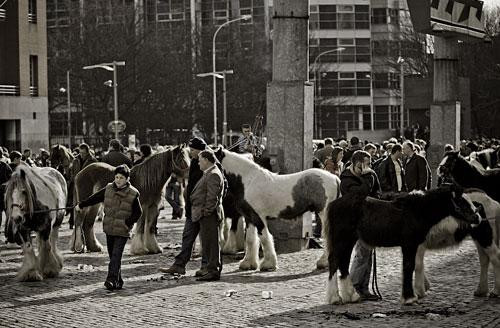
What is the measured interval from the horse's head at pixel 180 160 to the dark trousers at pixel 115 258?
16.8ft

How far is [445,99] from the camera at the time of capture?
28.5 metres

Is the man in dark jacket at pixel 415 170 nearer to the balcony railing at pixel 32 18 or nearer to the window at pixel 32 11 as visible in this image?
the balcony railing at pixel 32 18

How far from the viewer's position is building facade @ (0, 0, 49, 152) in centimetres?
5331

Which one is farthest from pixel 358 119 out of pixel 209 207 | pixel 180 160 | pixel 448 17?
pixel 209 207

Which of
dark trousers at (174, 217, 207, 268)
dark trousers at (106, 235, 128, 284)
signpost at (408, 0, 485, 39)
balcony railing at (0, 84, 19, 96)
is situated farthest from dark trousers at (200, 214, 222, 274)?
balcony railing at (0, 84, 19, 96)

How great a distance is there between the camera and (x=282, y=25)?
67.3ft

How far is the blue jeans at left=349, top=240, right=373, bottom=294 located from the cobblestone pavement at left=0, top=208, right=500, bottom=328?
15.4 inches

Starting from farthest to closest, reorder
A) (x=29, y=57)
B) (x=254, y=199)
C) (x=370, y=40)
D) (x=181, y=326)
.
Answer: (x=370, y=40), (x=29, y=57), (x=254, y=199), (x=181, y=326)

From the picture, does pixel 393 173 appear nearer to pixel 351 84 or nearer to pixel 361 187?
pixel 361 187

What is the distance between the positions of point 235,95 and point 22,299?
6183 centimetres

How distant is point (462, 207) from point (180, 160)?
8.34 meters

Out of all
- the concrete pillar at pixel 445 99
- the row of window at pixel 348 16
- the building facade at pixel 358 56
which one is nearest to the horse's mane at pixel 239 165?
the concrete pillar at pixel 445 99

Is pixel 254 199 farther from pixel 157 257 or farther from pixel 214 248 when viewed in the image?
pixel 157 257

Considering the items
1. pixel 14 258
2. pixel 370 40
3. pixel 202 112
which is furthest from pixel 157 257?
pixel 370 40
